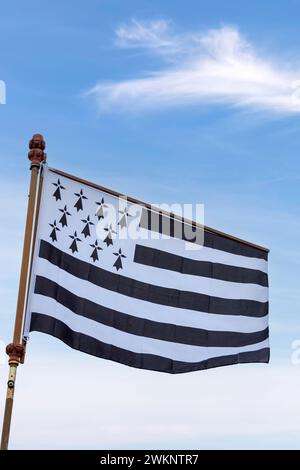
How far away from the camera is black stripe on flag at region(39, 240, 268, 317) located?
15602mm

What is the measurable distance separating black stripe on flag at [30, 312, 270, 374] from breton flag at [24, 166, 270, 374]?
18 millimetres

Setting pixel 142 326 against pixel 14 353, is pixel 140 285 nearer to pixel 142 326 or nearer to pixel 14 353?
pixel 142 326

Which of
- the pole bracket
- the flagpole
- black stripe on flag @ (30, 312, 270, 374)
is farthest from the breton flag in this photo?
the pole bracket

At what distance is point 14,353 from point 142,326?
2.88 m

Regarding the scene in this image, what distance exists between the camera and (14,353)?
1425cm

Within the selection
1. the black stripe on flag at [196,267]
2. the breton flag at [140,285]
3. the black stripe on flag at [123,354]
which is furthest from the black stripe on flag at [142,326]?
the black stripe on flag at [196,267]

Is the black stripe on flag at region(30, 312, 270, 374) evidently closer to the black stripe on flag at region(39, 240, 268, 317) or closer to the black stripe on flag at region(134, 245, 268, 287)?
the black stripe on flag at region(39, 240, 268, 317)

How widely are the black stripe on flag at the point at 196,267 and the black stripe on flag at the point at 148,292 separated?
45cm

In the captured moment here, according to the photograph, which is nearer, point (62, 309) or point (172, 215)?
point (62, 309)

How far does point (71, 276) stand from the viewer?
1560cm
